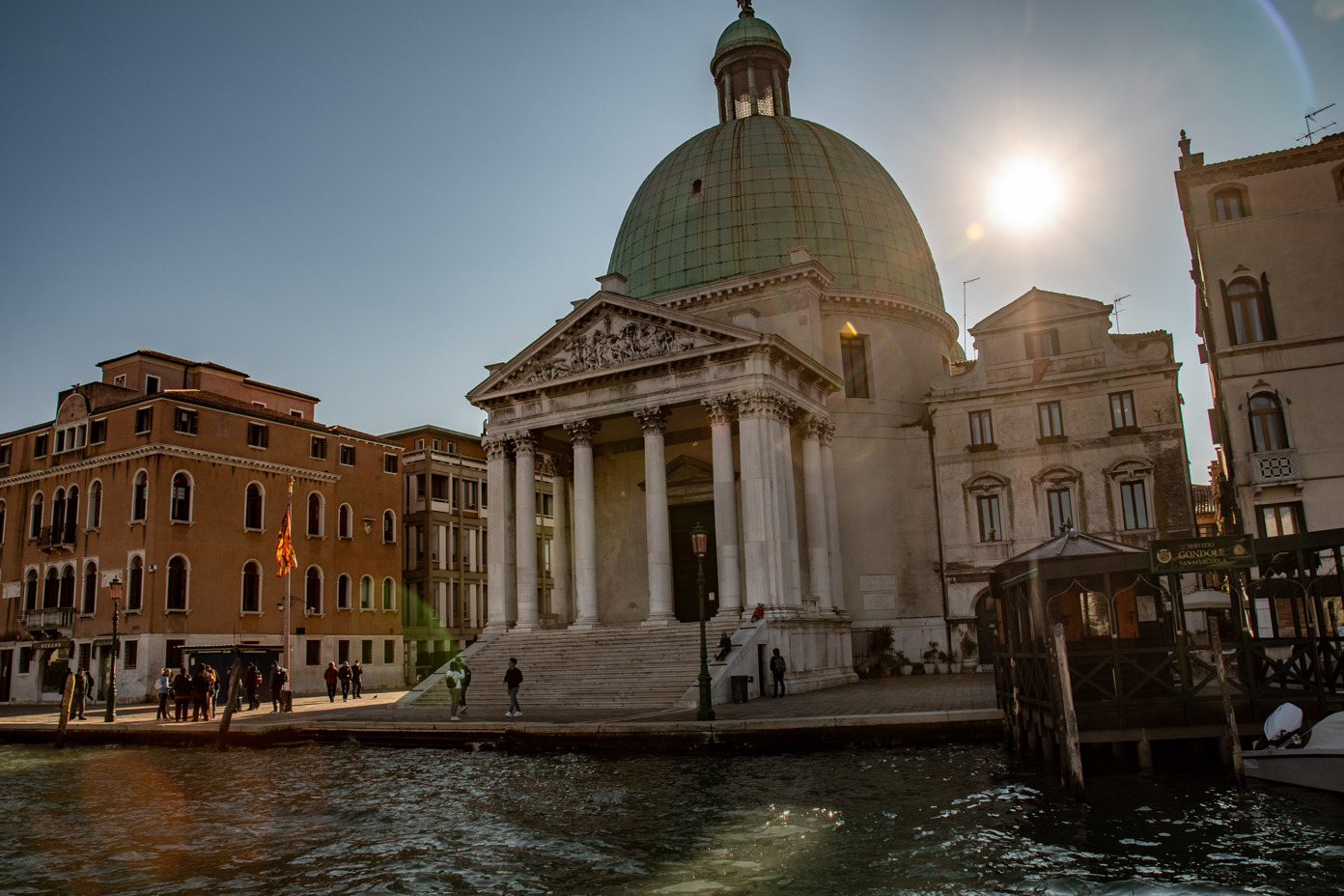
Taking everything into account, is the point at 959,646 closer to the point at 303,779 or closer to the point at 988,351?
the point at 988,351

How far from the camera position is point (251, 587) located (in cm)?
3997

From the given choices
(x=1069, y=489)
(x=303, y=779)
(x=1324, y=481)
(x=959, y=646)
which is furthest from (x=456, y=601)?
(x=1324, y=481)

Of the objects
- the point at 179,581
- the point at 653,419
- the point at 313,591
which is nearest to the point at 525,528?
the point at 653,419

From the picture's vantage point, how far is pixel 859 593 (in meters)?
36.0

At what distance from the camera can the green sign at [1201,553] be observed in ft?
47.9

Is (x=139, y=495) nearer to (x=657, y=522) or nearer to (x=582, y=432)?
(x=582, y=432)

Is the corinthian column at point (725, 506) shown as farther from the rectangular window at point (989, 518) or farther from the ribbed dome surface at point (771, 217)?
the ribbed dome surface at point (771, 217)

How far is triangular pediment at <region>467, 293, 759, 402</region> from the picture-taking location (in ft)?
99.0

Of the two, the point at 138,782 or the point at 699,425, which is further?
the point at 699,425

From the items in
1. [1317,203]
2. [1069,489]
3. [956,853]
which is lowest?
[956,853]

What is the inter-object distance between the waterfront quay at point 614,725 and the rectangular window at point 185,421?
1190 cm

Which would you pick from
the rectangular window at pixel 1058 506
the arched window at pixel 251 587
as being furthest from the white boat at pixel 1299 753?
the arched window at pixel 251 587

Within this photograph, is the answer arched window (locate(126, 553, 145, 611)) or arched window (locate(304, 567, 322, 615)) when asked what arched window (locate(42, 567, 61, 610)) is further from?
arched window (locate(304, 567, 322, 615))

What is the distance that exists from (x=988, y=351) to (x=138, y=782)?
90.3 ft
